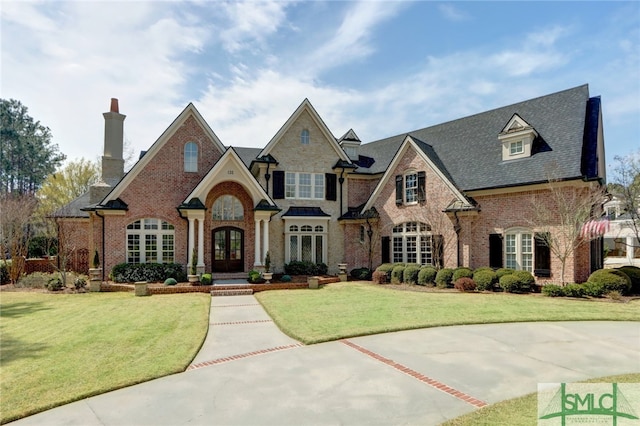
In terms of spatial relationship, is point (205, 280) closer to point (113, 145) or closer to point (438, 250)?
point (438, 250)

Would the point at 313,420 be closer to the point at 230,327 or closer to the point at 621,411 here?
the point at 621,411

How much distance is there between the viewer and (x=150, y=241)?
20141mm

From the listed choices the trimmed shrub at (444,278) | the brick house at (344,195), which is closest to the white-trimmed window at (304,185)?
the brick house at (344,195)

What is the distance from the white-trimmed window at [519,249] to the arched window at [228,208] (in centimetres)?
1402

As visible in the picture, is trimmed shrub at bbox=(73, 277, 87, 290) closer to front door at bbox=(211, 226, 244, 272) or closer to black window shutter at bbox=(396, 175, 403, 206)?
front door at bbox=(211, 226, 244, 272)

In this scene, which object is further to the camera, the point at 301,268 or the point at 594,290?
the point at 301,268

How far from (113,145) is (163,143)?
19.9 ft

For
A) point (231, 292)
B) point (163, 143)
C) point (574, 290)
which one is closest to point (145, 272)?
point (231, 292)

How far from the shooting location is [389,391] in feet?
19.4

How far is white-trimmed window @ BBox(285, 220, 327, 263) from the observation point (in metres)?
22.7

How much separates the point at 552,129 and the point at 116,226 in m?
22.6

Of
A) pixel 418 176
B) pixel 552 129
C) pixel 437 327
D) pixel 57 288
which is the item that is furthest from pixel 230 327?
pixel 552 129

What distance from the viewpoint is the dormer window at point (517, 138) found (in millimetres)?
18609

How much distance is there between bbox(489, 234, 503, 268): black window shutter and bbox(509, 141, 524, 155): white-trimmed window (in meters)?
4.45
